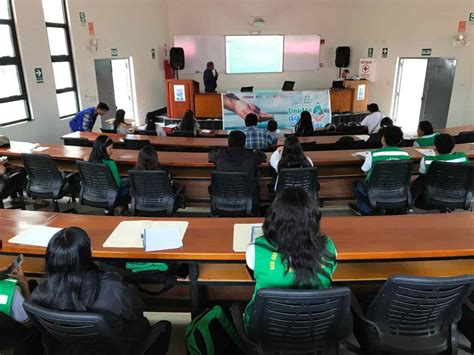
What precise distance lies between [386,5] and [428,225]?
31.5 feet

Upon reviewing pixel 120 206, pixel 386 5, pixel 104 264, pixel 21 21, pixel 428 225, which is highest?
pixel 386 5

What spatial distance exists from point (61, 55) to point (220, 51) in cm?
487

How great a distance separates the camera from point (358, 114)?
32.1 feet

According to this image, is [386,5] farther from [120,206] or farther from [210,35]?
[120,206]

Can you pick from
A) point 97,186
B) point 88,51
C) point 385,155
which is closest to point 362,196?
point 385,155

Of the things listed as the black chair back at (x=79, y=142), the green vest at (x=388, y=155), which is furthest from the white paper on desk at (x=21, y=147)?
the green vest at (x=388, y=155)

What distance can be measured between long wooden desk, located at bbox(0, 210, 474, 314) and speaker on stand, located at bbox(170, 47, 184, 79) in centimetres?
857

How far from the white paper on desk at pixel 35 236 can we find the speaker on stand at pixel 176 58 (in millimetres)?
8843

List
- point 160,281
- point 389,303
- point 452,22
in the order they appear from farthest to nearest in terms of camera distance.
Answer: point 452,22
point 160,281
point 389,303

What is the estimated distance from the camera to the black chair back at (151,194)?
3.43 metres

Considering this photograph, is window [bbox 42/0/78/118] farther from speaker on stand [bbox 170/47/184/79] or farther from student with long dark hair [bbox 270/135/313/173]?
student with long dark hair [bbox 270/135/313/173]

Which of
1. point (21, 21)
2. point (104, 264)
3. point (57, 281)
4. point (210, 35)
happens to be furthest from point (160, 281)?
point (210, 35)

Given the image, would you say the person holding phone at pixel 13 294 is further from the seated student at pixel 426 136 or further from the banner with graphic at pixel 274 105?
the banner with graphic at pixel 274 105

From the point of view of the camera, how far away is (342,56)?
1076cm
